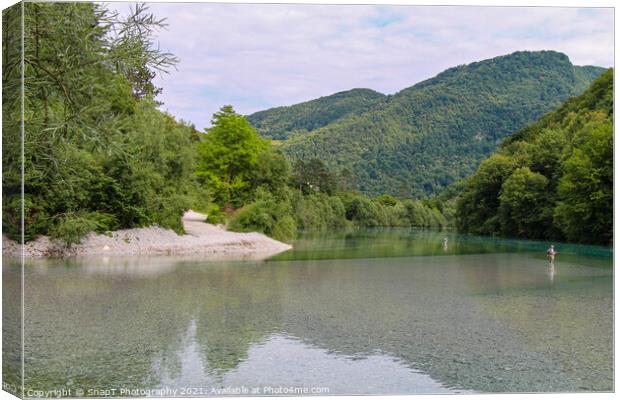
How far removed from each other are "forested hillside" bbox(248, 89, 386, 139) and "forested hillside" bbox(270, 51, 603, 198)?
11.2 inches

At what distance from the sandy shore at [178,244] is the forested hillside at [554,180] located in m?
11.6

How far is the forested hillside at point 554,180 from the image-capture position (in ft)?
59.5

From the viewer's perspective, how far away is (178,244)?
24375 millimetres

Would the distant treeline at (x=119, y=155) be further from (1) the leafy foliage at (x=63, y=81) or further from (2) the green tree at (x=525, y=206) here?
(2) the green tree at (x=525, y=206)

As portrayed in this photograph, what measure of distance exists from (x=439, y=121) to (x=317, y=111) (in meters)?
8.60

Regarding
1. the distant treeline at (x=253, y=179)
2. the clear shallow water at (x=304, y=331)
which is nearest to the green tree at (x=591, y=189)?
the clear shallow water at (x=304, y=331)

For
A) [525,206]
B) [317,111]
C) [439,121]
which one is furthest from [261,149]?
[525,206]

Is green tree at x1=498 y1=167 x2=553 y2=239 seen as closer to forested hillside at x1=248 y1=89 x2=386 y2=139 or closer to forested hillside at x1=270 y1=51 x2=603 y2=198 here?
forested hillside at x1=270 y1=51 x2=603 y2=198

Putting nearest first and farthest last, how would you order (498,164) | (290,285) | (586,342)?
1. (586,342)
2. (290,285)
3. (498,164)

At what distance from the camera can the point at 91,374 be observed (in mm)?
6996

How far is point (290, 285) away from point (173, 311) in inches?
188

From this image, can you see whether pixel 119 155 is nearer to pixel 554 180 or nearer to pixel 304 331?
pixel 304 331

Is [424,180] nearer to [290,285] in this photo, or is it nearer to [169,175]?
[169,175]

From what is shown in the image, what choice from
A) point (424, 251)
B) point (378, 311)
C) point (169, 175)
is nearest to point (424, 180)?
point (424, 251)
